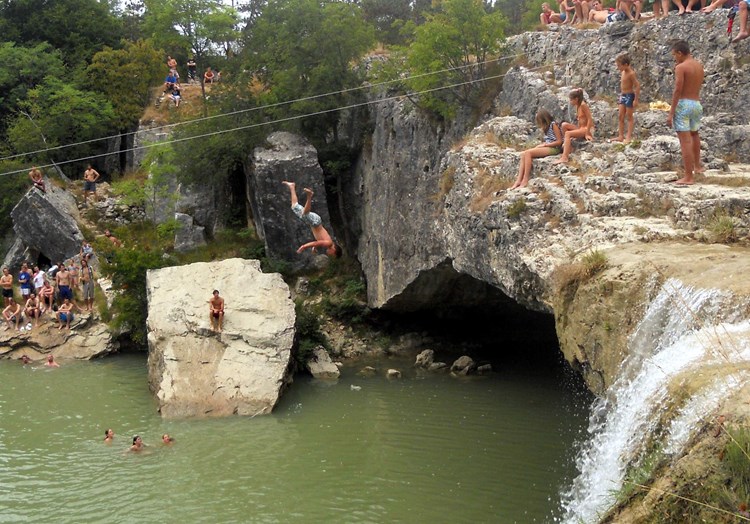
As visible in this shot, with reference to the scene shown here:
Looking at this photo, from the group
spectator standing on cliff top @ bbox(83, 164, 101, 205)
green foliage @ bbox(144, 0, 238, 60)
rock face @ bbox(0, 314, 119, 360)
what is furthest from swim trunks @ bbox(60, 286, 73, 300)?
green foliage @ bbox(144, 0, 238, 60)

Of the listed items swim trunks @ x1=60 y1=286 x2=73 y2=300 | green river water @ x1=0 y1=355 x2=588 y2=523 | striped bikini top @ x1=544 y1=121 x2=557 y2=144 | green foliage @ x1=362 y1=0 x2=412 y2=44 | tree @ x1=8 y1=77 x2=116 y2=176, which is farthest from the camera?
green foliage @ x1=362 y1=0 x2=412 y2=44

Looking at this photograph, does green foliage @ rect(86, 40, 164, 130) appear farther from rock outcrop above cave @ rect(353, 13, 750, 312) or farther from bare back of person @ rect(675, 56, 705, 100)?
bare back of person @ rect(675, 56, 705, 100)

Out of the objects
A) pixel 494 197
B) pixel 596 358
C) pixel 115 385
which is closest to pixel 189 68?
pixel 115 385

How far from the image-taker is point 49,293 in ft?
72.9

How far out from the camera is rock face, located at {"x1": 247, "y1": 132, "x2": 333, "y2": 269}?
73.0 feet

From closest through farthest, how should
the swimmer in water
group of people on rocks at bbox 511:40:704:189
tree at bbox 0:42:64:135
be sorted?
group of people on rocks at bbox 511:40:704:189, the swimmer in water, tree at bbox 0:42:64:135

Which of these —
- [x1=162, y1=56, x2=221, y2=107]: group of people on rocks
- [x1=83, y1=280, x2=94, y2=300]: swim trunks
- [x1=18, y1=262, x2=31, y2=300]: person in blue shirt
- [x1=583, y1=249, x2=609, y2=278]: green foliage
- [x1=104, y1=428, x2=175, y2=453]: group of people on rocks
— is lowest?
[x1=104, y1=428, x2=175, y2=453]: group of people on rocks

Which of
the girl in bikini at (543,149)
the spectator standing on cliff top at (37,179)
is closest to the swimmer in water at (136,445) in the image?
the girl in bikini at (543,149)

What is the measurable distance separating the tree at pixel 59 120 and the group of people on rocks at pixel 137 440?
1886 centimetres

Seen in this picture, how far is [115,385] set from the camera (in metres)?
17.4

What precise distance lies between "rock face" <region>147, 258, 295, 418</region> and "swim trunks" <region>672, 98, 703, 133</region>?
10102mm

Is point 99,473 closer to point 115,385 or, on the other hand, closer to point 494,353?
point 115,385

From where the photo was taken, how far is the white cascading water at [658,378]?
193 inches

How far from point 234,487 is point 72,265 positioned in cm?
1502
